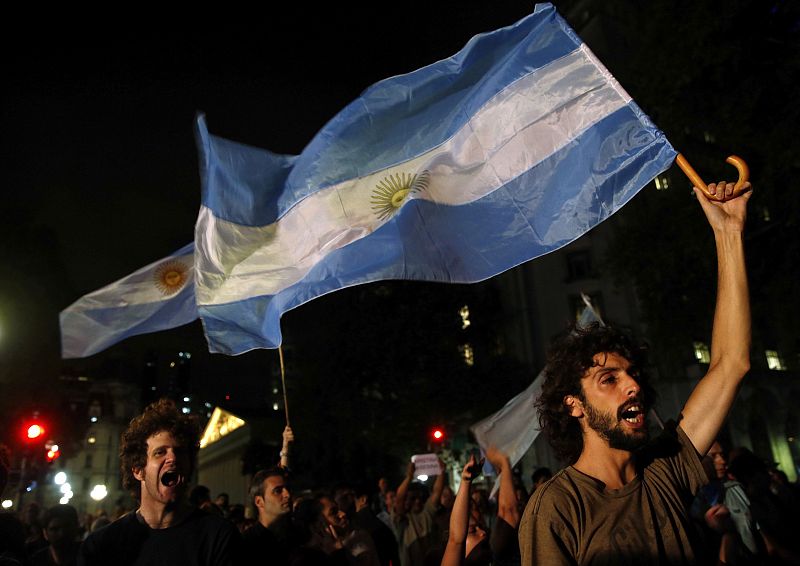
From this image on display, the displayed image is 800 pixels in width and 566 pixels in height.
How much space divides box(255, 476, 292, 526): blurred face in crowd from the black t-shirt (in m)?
1.44

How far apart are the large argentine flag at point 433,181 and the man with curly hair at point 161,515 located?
1281 millimetres

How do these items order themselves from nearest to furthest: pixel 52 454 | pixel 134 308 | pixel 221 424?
pixel 134 308
pixel 52 454
pixel 221 424

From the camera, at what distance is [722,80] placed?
11.7 metres

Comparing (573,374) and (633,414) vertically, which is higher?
(573,374)

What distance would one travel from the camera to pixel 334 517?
5789mm

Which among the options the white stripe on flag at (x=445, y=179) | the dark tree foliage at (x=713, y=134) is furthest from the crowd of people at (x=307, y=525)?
the dark tree foliage at (x=713, y=134)

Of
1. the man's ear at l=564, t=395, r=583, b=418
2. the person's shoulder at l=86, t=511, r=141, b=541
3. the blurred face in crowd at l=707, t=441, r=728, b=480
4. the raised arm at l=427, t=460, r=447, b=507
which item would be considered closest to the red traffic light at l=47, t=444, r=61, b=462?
the raised arm at l=427, t=460, r=447, b=507

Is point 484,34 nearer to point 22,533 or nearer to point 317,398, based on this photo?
point 22,533

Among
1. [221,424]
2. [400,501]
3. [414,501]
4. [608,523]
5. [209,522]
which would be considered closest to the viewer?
[608,523]

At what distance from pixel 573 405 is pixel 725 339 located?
2.72 ft

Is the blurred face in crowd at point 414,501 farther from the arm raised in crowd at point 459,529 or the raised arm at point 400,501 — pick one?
the arm raised in crowd at point 459,529

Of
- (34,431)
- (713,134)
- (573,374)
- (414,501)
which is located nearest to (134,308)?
(573,374)

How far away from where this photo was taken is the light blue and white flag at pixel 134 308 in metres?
6.54

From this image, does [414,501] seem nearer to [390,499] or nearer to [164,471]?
[390,499]
